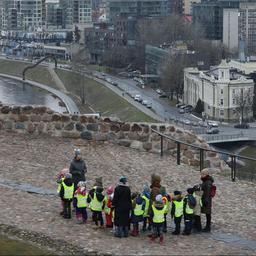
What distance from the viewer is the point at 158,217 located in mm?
9609

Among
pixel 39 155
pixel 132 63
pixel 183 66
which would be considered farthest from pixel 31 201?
pixel 132 63

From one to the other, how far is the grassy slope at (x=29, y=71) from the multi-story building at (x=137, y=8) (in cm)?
1841

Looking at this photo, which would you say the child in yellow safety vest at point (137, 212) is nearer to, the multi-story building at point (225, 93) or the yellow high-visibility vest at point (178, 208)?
the yellow high-visibility vest at point (178, 208)

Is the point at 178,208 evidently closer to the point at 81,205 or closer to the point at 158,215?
the point at 158,215

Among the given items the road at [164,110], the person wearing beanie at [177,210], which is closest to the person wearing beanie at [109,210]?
the person wearing beanie at [177,210]

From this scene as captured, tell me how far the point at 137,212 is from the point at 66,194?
1.10 meters

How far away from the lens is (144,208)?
9.84 metres

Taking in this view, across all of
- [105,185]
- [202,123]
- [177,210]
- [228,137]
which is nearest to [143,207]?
[177,210]

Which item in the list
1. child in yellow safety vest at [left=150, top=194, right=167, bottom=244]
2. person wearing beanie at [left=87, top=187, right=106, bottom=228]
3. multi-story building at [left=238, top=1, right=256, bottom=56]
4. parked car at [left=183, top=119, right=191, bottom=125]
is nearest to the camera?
child in yellow safety vest at [left=150, top=194, right=167, bottom=244]

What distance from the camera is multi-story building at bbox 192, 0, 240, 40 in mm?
116625

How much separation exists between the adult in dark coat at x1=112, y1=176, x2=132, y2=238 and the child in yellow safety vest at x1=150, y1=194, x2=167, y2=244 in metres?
0.30

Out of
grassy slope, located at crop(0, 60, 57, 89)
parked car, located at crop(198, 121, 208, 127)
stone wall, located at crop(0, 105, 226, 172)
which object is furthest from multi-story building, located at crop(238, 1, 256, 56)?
stone wall, located at crop(0, 105, 226, 172)

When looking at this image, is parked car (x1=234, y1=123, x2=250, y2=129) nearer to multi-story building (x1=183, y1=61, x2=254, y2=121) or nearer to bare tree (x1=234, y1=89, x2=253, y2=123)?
bare tree (x1=234, y1=89, x2=253, y2=123)

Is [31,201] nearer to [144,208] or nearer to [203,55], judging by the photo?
[144,208]
